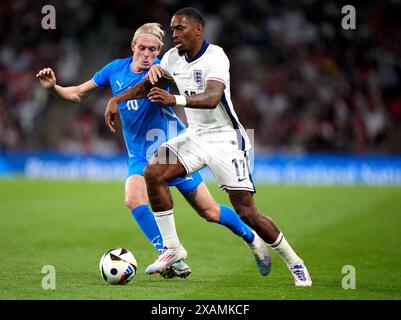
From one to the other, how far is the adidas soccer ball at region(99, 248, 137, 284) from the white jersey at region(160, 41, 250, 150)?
1403 mm

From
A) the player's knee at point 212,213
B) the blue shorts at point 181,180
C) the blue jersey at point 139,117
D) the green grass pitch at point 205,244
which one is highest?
the blue jersey at point 139,117

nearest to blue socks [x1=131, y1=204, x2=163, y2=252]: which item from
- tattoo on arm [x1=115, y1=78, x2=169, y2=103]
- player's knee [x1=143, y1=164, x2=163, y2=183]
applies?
player's knee [x1=143, y1=164, x2=163, y2=183]

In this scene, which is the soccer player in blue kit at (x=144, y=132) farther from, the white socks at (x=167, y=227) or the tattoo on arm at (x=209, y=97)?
the tattoo on arm at (x=209, y=97)

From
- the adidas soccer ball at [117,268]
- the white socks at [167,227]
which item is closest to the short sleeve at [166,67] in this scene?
the white socks at [167,227]

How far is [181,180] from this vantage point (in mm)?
8141

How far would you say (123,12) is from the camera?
24.4 metres

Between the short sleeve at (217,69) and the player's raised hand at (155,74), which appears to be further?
the player's raised hand at (155,74)

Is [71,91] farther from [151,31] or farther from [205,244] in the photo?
[205,244]

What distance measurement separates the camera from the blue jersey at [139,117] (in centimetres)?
859

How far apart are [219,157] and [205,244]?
3577 mm

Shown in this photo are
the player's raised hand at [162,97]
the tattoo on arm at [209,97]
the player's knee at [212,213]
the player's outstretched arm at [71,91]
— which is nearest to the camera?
the player's raised hand at [162,97]

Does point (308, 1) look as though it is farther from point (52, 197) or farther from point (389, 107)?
point (52, 197)

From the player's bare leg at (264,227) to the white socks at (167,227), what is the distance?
0.71 meters

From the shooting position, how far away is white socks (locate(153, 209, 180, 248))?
7844 mm
